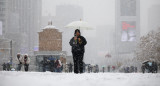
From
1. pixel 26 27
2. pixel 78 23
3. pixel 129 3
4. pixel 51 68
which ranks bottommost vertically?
pixel 51 68

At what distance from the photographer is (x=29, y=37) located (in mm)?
173000

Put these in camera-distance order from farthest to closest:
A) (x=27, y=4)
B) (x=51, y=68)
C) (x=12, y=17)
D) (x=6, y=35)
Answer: (x=27, y=4) < (x=12, y=17) < (x=6, y=35) < (x=51, y=68)

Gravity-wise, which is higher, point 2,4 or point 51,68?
point 2,4

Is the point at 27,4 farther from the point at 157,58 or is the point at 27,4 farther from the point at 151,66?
the point at 151,66

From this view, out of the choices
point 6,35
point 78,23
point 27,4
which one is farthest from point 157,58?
point 27,4

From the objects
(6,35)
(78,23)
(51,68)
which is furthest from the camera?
(6,35)

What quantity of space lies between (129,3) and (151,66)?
15935cm

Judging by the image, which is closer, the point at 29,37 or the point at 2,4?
the point at 2,4

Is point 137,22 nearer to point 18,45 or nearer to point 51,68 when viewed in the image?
point 18,45

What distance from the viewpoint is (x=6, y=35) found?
123 meters

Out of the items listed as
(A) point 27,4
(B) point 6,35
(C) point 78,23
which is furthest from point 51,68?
(A) point 27,4

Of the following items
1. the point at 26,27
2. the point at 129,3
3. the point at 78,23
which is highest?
the point at 129,3

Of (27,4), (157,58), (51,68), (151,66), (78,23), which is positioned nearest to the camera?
(78,23)

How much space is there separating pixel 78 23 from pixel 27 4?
170m
